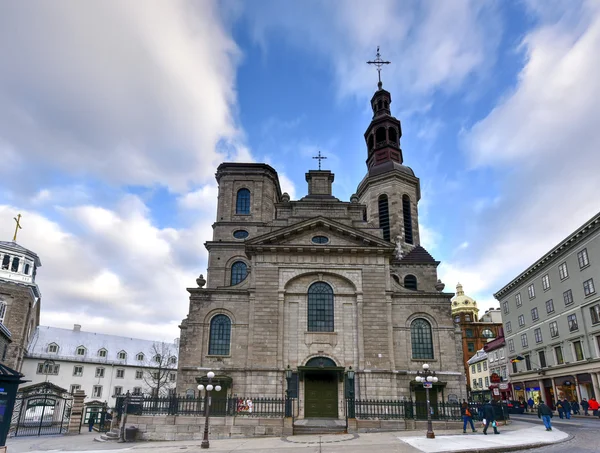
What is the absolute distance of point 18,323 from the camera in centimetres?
4781

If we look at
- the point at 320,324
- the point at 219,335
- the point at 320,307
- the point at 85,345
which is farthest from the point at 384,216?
the point at 85,345

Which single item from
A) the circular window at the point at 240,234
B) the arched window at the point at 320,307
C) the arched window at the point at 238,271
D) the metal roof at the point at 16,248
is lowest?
the arched window at the point at 320,307

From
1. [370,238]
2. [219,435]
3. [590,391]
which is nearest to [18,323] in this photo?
[219,435]

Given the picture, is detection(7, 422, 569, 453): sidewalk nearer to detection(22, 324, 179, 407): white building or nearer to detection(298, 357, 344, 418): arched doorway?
detection(298, 357, 344, 418): arched doorway

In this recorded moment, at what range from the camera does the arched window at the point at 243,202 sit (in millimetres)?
41019

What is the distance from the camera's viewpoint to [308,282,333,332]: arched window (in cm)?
3050

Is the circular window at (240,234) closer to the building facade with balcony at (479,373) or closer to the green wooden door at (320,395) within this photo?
the green wooden door at (320,395)

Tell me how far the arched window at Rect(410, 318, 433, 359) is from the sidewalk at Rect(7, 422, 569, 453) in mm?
9095

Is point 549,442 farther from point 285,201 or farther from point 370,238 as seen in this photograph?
point 285,201

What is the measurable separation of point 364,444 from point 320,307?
13.6 metres

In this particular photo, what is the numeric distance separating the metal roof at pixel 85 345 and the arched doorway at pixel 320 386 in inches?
1675

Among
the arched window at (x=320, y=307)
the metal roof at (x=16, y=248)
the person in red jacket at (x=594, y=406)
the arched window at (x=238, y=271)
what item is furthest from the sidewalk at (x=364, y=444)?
the metal roof at (x=16, y=248)

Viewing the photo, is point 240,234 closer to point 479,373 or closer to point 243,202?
point 243,202

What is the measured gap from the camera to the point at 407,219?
45719 millimetres
